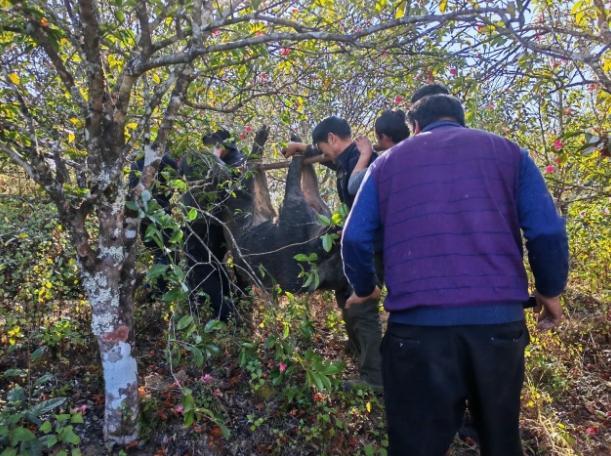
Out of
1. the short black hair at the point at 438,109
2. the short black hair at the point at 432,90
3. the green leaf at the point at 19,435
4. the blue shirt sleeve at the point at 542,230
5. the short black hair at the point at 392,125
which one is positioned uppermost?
the short black hair at the point at 432,90

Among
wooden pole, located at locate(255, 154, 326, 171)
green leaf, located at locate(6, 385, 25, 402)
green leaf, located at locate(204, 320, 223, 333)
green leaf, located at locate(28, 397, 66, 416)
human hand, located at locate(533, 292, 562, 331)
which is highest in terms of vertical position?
wooden pole, located at locate(255, 154, 326, 171)

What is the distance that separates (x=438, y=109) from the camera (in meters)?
2.01

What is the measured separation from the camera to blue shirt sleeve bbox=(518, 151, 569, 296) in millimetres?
1753

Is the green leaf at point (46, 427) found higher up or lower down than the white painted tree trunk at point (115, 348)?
lower down

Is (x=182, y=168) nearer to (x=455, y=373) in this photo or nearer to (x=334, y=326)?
(x=334, y=326)

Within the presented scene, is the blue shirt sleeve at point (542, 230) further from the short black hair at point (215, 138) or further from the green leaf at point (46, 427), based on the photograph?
the green leaf at point (46, 427)

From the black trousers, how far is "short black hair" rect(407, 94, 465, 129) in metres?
0.91

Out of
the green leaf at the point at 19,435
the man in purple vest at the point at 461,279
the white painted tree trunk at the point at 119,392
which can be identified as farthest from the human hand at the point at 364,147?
the green leaf at the point at 19,435

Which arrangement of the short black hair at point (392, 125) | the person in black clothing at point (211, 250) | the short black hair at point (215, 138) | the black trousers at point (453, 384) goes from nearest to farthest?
the black trousers at point (453, 384)
the short black hair at point (392, 125)
the short black hair at point (215, 138)
the person in black clothing at point (211, 250)

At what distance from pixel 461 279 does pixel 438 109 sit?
771 millimetres

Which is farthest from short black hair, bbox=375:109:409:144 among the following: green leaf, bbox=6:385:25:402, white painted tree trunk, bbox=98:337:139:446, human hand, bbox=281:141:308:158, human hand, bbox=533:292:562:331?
green leaf, bbox=6:385:25:402

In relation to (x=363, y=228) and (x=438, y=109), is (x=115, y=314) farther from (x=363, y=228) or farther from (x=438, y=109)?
(x=438, y=109)

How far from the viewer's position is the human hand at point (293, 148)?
3.47 metres

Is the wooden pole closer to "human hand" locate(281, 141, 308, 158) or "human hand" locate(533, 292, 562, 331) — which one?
"human hand" locate(281, 141, 308, 158)
